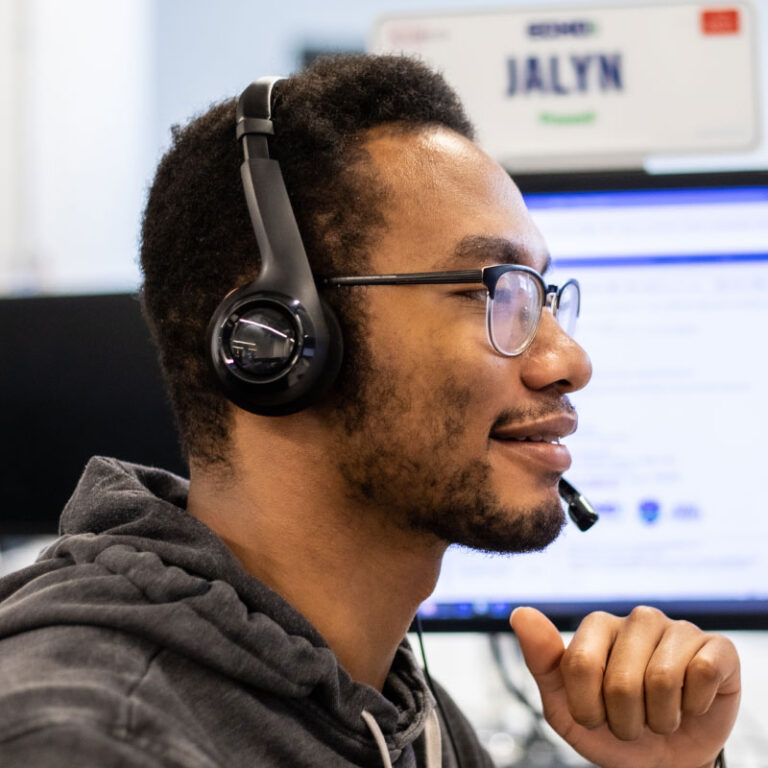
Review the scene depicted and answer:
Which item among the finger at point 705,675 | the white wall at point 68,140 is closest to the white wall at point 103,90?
the white wall at point 68,140

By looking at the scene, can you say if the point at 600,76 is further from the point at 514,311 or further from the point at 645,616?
the point at 645,616

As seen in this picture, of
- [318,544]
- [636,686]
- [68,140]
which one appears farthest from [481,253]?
[68,140]

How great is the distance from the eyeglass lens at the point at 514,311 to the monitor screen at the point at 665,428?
0.63 ft

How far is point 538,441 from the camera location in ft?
2.53

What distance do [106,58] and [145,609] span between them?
232 centimetres

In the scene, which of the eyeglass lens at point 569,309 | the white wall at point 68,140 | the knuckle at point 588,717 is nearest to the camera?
the knuckle at point 588,717

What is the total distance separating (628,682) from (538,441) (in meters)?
0.20

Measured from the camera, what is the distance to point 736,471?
931 millimetres

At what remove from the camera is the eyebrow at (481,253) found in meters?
0.75

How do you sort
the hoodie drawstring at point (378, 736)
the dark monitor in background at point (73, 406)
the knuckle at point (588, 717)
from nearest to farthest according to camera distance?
the hoodie drawstring at point (378, 736) < the knuckle at point (588, 717) < the dark monitor in background at point (73, 406)

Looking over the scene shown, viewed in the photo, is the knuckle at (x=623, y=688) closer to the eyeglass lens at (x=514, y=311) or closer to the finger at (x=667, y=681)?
the finger at (x=667, y=681)

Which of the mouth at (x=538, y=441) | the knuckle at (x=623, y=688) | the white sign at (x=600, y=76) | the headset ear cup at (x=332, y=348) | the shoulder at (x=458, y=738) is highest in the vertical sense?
the white sign at (x=600, y=76)

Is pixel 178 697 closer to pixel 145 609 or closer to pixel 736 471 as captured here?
pixel 145 609

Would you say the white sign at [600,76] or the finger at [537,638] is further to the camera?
the white sign at [600,76]
